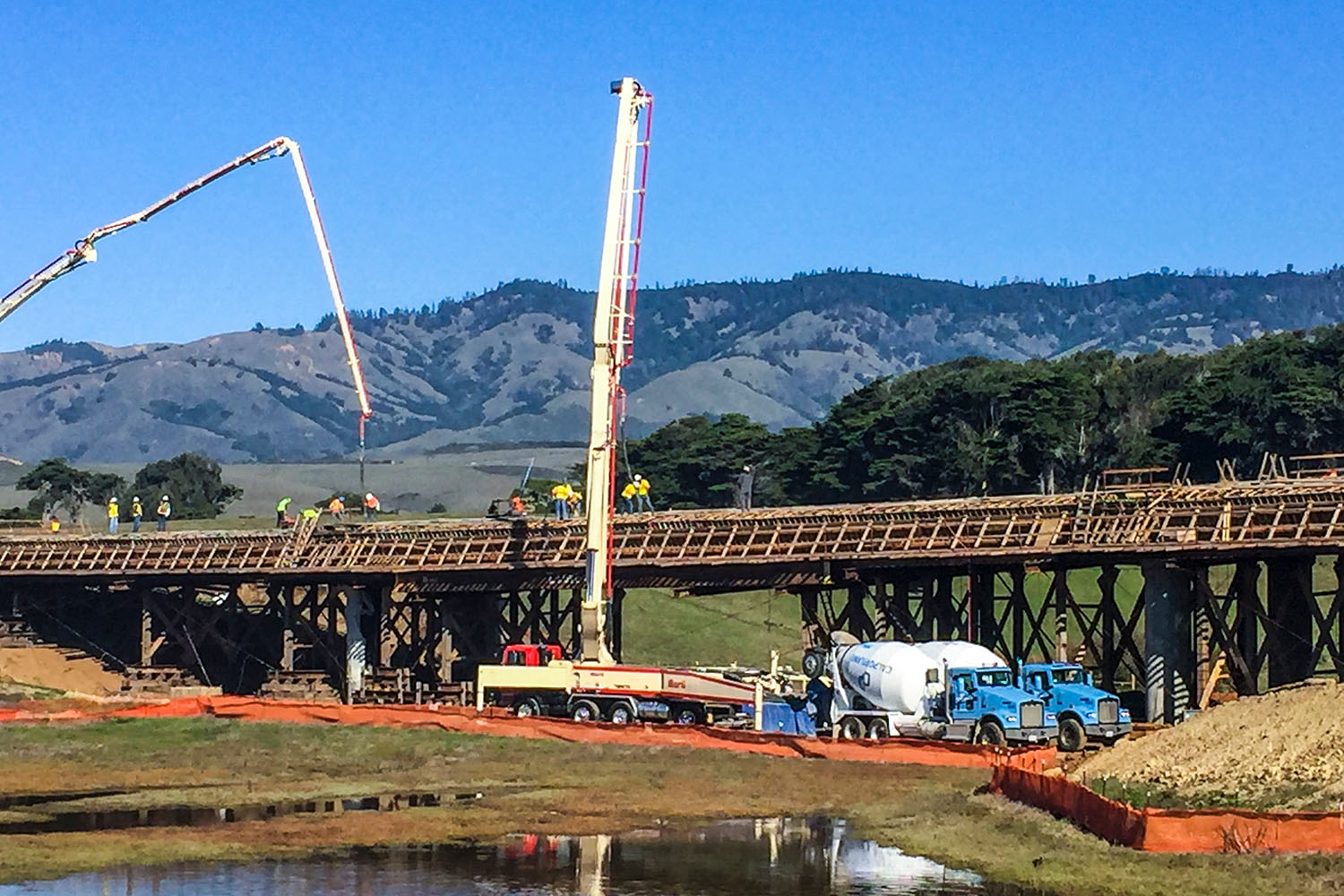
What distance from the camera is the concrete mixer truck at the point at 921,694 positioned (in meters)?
55.3

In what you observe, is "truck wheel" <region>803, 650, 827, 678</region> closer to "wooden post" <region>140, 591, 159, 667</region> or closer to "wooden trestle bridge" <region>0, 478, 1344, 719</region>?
"wooden trestle bridge" <region>0, 478, 1344, 719</region>

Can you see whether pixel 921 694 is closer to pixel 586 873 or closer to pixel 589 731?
pixel 589 731

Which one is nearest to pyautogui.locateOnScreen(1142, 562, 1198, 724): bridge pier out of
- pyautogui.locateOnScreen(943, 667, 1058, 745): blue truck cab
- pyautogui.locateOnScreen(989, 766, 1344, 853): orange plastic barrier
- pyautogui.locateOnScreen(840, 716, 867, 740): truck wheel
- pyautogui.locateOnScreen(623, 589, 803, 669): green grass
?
pyautogui.locateOnScreen(943, 667, 1058, 745): blue truck cab

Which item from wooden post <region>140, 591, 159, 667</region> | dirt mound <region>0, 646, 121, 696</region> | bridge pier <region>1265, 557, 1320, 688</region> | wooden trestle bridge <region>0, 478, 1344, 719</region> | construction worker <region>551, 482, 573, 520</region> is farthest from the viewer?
wooden post <region>140, 591, 159, 667</region>

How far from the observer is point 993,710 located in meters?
55.8

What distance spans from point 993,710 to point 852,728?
5.56 m

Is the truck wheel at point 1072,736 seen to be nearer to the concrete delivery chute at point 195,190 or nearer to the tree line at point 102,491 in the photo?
the concrete delivery chute at point 195,190

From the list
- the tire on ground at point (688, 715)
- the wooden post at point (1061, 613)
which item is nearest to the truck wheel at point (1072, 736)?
the wooden post at point (1061, 613)

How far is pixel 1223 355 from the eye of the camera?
15488cm

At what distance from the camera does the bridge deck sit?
62.4 meters

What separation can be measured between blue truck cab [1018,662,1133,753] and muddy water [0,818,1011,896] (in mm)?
15001

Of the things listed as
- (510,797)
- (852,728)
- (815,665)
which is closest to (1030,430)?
(815,665)

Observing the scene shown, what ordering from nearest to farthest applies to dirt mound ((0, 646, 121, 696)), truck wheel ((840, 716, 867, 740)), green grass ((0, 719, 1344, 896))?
green grass ((0, 719, 1344, 896)) → truck wheel ((840, 716, 867, 740)) → dirt mound ((0, 646, 121, 696))

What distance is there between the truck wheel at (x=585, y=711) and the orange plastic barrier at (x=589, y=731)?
2327mm
